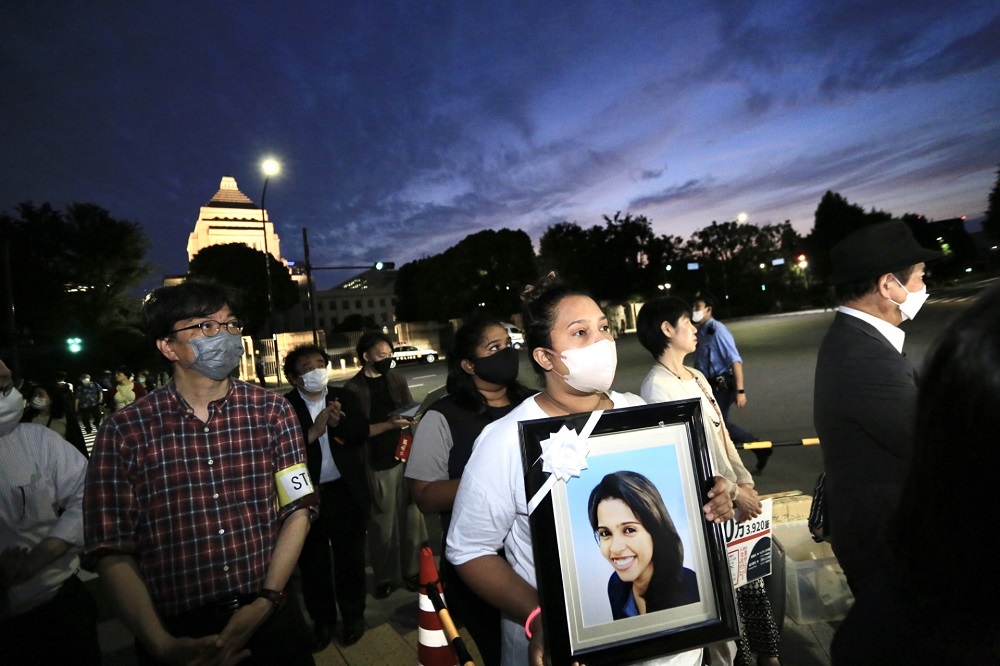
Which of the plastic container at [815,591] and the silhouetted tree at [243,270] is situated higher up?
the silhouetted tree at [243,270]

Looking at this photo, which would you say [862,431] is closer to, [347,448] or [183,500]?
[183,500]

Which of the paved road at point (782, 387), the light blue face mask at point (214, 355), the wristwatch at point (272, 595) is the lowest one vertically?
the paved road at point (782, 387)

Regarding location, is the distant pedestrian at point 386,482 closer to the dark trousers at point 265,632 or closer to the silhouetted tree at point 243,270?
the dark trousers at point 265,632

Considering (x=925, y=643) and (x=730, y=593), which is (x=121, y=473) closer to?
(x=730, y=593)

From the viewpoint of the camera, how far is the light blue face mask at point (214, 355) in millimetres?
2119

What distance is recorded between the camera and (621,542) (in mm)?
1466

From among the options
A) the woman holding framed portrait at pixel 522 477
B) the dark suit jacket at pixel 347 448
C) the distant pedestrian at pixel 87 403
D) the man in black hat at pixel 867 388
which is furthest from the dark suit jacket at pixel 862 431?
the distant pedestrian at pixel 87 403

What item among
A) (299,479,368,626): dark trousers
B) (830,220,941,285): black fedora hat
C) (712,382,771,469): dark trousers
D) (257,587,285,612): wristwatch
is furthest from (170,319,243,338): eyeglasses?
(712,382,771,469): dark trousers

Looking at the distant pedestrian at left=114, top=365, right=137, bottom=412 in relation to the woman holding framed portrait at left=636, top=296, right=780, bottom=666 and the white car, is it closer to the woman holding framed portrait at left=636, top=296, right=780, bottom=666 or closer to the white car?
the woman holding framed portrait at left=636, top=296, right=780, bottom=666

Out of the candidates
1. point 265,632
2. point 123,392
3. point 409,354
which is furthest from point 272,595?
point 409,354

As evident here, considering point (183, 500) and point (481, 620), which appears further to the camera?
point (481, 620)

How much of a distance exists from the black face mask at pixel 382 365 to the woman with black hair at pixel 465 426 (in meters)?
1.54

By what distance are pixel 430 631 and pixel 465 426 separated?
3.71 ft

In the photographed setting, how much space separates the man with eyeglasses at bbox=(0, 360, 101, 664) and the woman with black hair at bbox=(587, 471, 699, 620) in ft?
7.33
